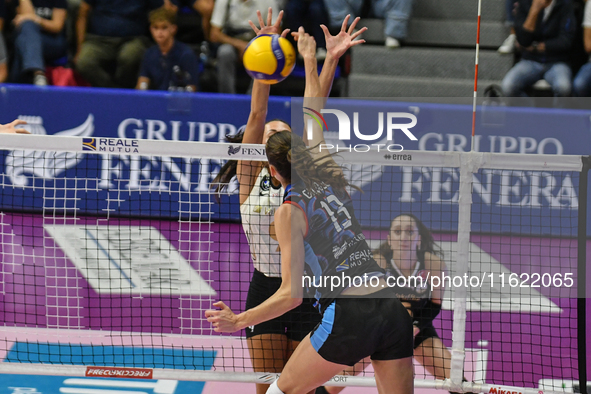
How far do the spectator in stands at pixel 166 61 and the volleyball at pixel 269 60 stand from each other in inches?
148

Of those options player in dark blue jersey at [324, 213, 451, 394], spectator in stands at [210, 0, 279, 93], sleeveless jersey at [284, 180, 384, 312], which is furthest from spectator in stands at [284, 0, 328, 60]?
sleeveless jersey at [284, 180, 384, 312]

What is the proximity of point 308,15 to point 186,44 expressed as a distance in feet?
5.22

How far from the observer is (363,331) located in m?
3.42

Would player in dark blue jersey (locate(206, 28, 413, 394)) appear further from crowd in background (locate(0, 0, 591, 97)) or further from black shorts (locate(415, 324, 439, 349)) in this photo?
crowd in background (locate(0, 0, 591, 97))

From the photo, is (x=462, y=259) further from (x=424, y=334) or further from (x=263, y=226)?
(x=263, y=226)

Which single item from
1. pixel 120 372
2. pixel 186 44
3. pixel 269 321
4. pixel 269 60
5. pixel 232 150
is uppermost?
pixel 186 44

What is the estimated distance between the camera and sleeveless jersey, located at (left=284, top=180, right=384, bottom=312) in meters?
3.50

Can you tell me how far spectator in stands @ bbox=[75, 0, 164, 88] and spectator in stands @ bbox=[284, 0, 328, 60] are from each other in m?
1.65

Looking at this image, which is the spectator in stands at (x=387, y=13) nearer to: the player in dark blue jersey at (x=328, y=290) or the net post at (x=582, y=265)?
the net post at (x=582, y=265)

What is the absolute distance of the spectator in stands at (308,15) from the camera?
849 centimetres

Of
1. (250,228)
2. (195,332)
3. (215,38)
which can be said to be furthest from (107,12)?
(250,228)

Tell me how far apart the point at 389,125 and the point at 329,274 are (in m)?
3.66

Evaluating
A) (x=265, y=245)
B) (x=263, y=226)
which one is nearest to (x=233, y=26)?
(x=263, y=226)

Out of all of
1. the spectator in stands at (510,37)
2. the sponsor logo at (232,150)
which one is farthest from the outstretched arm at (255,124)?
the spectator in stands at (510,37)
